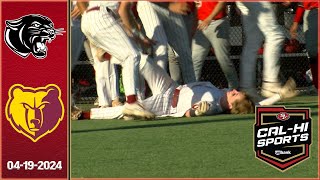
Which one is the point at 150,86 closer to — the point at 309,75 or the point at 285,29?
the point at 285,29

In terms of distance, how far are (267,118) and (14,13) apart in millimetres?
1325

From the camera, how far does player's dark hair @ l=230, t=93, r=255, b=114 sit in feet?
20.1

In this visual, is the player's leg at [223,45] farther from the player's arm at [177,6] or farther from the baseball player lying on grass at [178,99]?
the baseball player lying on grass at [178,99]

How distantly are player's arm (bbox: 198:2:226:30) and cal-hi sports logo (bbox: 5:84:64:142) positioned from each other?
6.25 feet

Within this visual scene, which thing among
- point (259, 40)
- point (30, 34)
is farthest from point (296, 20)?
point (30, 34)

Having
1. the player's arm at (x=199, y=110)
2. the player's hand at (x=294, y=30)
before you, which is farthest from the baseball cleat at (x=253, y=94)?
the player's hand at (x=294, y=30)

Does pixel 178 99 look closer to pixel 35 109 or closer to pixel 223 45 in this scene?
pixel 223 45

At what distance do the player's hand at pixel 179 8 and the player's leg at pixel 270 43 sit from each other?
506 mm

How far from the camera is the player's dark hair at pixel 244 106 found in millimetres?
6113

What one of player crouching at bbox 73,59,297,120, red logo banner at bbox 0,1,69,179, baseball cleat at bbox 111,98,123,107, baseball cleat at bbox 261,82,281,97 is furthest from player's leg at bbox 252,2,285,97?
red logo banner at bbox 0,1,69,179

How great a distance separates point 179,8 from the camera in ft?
21.6

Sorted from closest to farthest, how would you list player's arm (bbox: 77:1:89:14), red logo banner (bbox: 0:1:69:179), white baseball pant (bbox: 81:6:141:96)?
1. red logo banner (bbox: 0:1:69:179)
2. player's arm (bbox: 77:1:89:14)
3. white baseball pant (bbox: 81:6:141:96)

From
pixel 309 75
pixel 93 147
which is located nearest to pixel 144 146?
pixel 93 147

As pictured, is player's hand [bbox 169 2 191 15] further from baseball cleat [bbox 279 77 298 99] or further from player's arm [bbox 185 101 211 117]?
baseball cleat [bbox 279 77 298 99]
